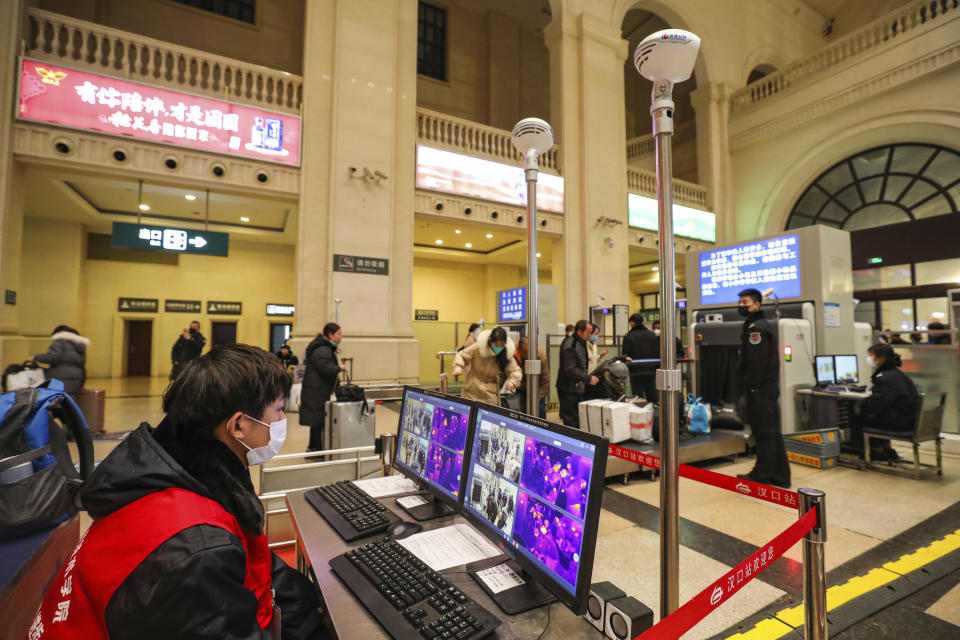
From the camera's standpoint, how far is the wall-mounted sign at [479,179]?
31.6 feet

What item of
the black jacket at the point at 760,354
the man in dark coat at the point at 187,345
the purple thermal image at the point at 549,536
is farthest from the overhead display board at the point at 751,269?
the man in dark coat at the point at 187,345

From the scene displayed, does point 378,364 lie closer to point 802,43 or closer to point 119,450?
point 119,450

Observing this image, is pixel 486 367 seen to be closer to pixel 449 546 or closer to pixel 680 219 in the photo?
→ pixel 449 546

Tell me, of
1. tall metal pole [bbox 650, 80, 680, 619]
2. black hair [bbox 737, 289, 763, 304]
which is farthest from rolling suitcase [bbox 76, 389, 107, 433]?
black hair [bbox 737, 289, 763, 304]

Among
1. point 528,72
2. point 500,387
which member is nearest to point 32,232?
point 500,387

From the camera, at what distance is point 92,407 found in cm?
592

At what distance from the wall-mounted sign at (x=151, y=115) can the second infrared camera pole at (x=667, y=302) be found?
8084 mm

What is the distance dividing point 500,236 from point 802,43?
14237 millimetres

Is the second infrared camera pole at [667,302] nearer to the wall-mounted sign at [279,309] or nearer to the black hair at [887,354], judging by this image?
the black hair at [887,354]

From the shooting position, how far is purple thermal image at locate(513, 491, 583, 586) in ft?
3.49

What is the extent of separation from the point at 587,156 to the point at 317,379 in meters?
9.18

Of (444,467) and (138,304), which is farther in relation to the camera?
(138,304)

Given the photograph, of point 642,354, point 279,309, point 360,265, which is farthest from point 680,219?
point 279,309

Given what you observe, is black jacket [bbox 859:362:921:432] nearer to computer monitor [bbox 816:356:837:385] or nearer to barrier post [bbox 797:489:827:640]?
computer monitor [bbox 816:356:837:385]
